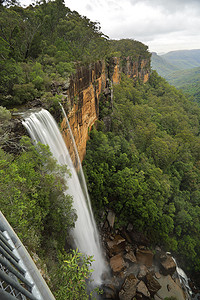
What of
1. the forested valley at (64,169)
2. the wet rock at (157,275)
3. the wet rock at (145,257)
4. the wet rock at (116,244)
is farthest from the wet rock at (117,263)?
the wet rock at (157,275)

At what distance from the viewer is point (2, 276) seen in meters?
1.76

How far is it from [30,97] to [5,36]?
8.81 meters

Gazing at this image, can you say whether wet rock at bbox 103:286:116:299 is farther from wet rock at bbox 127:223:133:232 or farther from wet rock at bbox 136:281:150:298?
wet rock at bbox 127:223:133:232

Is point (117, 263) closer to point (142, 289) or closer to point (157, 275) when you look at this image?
point (142, 289)

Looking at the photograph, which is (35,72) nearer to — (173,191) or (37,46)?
(37,46)

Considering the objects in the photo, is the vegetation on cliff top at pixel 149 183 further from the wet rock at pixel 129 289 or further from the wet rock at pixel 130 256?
the wet rock at pixel 129 289

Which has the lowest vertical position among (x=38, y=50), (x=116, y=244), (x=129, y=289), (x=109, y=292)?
(x=129, y=289)

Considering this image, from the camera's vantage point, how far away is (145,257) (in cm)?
1570

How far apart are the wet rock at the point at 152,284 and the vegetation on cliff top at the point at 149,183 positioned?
2988 millimetres

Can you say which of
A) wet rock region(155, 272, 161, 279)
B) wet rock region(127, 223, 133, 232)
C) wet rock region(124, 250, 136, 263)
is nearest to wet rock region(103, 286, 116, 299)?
wet rock region(124, 250, 136, 263)

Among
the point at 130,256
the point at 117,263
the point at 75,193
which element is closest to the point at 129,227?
the point at 130,256

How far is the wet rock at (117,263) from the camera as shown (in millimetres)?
Answer: 14248

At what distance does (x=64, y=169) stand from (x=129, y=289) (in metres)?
11.1

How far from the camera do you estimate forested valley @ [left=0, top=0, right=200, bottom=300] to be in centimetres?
655
